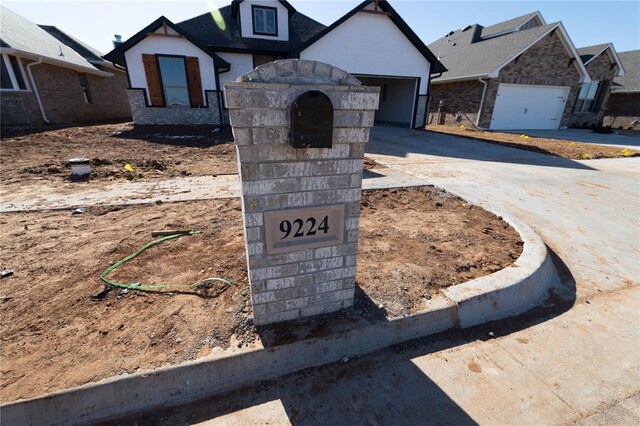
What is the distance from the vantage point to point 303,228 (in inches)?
78.5

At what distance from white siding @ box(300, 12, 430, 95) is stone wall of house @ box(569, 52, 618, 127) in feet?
41.5

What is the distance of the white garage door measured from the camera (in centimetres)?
1655

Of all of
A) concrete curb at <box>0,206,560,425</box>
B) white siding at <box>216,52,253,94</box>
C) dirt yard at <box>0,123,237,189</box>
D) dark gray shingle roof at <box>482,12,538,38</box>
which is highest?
dark gray shingle roof at <box>482,12,538,38</box>

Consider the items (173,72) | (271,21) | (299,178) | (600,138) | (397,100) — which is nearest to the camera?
(299,178)

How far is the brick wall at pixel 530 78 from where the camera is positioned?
15961mm

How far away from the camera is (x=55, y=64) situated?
1329cm

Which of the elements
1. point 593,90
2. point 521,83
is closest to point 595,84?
point 593,90

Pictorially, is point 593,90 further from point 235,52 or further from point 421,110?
point 235,52

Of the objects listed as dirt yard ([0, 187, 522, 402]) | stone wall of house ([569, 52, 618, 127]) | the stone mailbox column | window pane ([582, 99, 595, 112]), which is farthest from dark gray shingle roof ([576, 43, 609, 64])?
the stone mailbox column

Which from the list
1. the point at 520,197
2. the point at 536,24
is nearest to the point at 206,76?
the point at 520,197

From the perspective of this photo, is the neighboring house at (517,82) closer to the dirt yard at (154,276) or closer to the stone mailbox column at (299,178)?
the dirt yard at (154,276)

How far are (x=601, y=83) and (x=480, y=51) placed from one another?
8.37 metres

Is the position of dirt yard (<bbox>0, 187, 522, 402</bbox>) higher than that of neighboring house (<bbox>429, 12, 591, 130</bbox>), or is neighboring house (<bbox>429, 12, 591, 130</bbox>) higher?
neighboring house (<bbox>429, 12, 591, 130</bbox>)

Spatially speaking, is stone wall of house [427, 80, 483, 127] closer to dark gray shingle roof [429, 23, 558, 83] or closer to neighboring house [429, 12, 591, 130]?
neighboring house [429, 12, 591, 130]
